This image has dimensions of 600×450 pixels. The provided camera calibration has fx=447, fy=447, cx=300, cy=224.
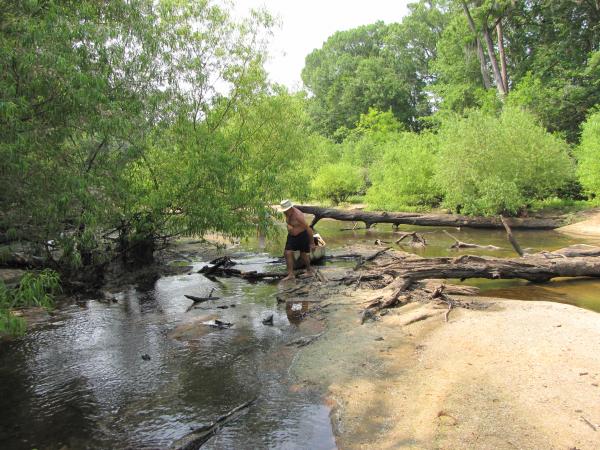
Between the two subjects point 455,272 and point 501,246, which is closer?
point 455,272

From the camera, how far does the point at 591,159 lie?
74.5ft

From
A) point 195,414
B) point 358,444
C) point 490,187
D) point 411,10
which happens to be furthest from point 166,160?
point 411,10

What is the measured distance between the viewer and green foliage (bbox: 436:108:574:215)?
2311 cm

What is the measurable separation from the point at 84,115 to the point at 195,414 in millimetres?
4282

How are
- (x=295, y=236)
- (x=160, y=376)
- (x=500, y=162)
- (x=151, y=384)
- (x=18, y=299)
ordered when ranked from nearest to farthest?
1. (x=18, y=299)
2. (x=151, y=384)
3. (x=160, y=376)
4. (x=295, y=236)
5. (x=500, y=162)

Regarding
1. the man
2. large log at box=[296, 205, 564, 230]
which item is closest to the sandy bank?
the man

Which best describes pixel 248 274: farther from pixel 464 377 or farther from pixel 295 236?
pixel 464 377

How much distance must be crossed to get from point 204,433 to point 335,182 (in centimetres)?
3198

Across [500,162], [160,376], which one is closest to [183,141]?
[160,376]

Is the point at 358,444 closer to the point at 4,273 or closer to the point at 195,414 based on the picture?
the point at 195,414

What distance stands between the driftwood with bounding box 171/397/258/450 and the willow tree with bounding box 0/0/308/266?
148 inches

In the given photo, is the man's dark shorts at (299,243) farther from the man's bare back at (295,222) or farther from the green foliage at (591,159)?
the green foliage at (591,159)

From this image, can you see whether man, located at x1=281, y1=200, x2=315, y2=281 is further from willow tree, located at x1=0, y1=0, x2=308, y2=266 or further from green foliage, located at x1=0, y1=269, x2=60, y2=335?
green foliage, located at x1=0, y1=269, x2=60, y2=335

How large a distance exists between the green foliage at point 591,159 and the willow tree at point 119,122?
693 inches
